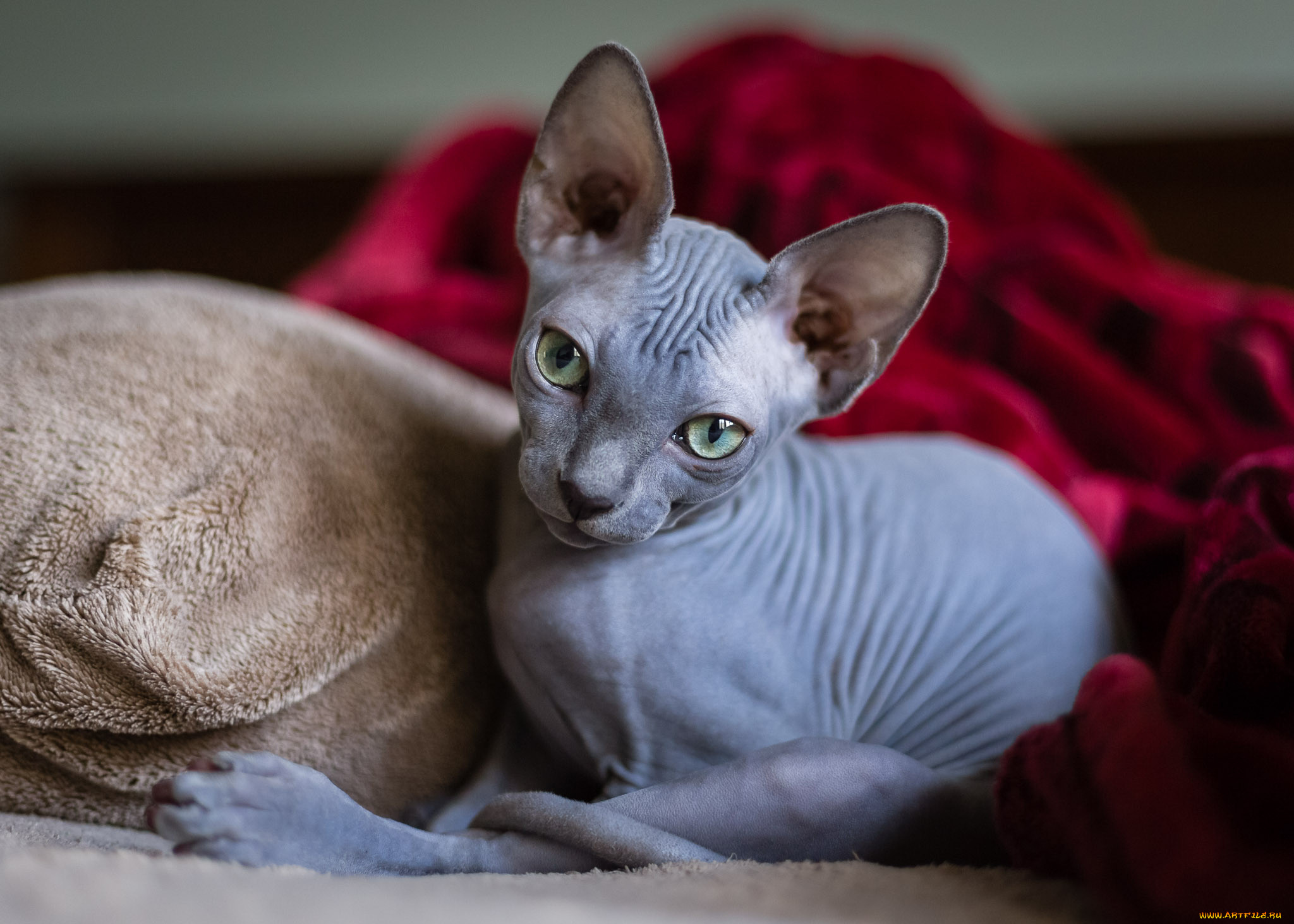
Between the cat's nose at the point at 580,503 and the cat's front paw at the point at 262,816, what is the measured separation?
0.26 m

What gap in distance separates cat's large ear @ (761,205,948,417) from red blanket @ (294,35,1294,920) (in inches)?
11.9

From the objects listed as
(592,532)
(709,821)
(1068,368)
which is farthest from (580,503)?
(1068,368)

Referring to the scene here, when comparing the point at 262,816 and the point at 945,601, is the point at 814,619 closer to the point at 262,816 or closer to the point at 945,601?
the point at 945,601

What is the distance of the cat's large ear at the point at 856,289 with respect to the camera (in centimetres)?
75

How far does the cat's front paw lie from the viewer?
646mm

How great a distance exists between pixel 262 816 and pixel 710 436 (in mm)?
411

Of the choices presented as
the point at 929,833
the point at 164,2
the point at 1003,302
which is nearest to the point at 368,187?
the point at 164,2

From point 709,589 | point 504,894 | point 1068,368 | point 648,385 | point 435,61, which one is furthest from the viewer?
point 435,61

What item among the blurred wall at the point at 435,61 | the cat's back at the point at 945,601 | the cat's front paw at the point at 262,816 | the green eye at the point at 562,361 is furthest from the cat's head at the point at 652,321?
the blurred wall at the point at 435,61

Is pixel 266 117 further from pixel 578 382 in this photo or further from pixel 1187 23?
pixel 578 382

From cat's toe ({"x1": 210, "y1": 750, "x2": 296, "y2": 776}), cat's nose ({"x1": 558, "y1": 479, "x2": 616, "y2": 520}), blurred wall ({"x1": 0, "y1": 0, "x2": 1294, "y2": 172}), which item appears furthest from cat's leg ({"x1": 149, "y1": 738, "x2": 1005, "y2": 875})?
blurred wall ({"x1": 0, "y1": 0, "x2": 1294, "y2": 172})

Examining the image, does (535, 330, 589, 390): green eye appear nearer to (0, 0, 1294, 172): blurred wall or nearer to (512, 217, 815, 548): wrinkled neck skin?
(512, 217, 815, 548): wrinkled neck skin

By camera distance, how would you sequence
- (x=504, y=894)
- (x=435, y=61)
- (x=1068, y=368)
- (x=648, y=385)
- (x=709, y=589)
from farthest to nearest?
1. (x=435, y=61)
2. (x=1068, y=368)
3. (x=709, y=589)
4. (x=648, y=385)
5. (x=504, y=894)

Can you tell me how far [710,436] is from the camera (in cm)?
74
